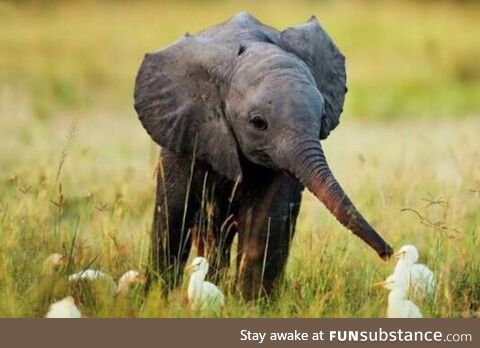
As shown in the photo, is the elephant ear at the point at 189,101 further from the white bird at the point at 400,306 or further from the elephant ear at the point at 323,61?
the white bird at the point at 400,306

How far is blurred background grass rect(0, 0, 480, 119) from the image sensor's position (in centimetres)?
2420

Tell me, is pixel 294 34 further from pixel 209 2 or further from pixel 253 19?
pixel 209 2

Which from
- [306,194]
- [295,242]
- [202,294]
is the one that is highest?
[306,194]

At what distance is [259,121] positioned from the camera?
8609 mm

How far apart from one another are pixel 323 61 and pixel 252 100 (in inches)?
40.7

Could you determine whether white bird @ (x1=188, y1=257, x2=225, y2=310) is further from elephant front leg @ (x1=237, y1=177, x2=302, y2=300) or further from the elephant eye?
the elephant eye

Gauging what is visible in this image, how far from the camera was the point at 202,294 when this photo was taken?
862 centimetres

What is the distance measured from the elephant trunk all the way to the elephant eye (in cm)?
30

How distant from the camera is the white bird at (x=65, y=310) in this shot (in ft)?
26.5

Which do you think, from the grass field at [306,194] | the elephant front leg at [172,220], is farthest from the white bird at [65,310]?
the elephant front leg at [172,220]

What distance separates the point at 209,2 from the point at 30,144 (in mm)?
16220

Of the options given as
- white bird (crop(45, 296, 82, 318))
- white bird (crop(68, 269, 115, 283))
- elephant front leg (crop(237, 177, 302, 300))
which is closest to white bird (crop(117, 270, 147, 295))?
white bird (crop(68, 269, 115, 283))

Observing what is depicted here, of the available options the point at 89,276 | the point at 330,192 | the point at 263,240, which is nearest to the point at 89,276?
the point at 89,276

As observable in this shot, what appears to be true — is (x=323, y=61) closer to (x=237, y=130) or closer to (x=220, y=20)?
(x=237, y=130)
